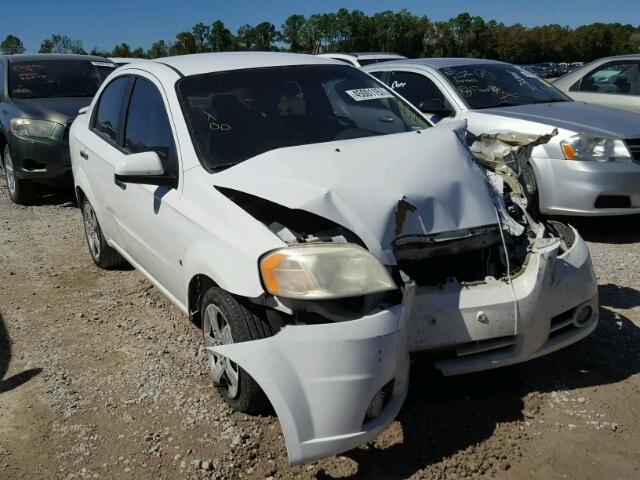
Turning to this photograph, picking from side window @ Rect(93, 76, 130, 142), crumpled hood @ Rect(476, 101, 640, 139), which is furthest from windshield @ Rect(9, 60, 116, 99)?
crumpled hood @ Rect(476, 101, 640, 139)

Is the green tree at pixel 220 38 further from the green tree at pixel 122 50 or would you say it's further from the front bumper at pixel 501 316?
the front bumper at pixel 501 316

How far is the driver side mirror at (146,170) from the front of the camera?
3348mm

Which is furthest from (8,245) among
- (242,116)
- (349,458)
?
(349,458)

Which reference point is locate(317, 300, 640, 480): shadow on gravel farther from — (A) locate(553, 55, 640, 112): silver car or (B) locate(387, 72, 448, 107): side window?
(A) locate(553, 55, 640, 112): silver car

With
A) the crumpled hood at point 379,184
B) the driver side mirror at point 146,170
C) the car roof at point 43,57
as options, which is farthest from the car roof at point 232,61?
the car roof at point 43,57

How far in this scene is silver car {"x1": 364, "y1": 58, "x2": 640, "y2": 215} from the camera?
5348mm

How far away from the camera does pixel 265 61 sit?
4012 mm

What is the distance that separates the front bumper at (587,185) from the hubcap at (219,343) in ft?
11.7

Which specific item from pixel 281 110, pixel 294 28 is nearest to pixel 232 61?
pixel 281 110

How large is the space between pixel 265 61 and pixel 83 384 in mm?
2213

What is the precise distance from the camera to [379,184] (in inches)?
112

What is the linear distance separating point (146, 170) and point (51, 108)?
4858 mm

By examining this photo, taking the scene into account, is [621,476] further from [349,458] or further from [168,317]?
[168,317]

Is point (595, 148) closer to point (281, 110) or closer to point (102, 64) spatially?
point (281, 110)
